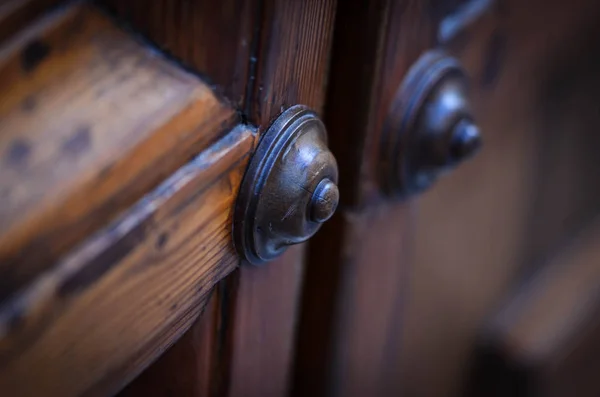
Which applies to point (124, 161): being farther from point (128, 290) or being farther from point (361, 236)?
point (361, 236)

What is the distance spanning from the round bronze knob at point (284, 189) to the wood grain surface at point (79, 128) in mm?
29

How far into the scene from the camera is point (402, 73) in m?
0.50

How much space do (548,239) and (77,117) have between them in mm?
829

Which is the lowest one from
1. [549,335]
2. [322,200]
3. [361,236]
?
[549,335]

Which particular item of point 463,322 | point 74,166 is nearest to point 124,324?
point 74,166

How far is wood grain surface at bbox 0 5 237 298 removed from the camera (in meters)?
0.31

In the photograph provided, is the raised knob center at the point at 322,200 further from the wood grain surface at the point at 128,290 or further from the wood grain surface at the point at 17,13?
the wood grain surface at the point at 17,13

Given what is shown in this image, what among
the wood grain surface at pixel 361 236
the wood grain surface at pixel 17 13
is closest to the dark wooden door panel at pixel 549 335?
the wood grain surface at pixel 361 236

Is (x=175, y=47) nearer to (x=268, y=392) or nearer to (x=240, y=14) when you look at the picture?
(x=240, y=14)

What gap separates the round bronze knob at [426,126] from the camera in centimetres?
50

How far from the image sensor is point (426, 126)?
50 centimetres

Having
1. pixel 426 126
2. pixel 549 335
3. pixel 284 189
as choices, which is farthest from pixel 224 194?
pixel 549 335

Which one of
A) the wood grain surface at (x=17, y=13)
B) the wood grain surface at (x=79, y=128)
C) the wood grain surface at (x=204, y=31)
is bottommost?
the wood grain surface at (x=79, y=128)

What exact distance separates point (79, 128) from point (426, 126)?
0.81ft
